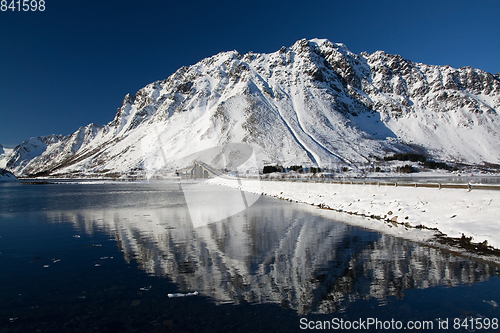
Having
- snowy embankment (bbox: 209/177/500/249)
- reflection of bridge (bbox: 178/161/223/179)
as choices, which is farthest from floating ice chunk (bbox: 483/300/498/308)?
reflection of bridge (bbox: 178/161/223/179)

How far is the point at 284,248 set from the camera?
17781 mm

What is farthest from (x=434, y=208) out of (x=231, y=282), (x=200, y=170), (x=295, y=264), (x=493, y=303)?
(x=200, y=170)

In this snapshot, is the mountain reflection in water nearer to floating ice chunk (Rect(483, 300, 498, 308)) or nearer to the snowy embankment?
floating ice chunk (Rect(483, 300, 498, 308))

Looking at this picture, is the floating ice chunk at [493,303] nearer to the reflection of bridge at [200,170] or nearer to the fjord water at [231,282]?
the fjord water at [231,282]

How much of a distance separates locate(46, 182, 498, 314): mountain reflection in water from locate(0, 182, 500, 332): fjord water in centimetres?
5

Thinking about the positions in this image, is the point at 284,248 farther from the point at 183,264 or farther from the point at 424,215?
the point at 424,215

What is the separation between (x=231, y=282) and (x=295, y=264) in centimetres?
364

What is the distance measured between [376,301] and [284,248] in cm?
783

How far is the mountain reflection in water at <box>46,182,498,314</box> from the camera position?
11086mm

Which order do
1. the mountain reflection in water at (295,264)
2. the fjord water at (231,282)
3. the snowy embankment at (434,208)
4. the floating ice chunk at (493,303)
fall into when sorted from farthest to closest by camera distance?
the snowy embankment at (434,208) < the mountain reflection in water at (295,264) < the floating ice chunk at (493,303) < the fjord water at (231,282)

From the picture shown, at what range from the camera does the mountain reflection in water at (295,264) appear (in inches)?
436

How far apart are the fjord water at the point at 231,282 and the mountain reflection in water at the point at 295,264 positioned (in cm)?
5

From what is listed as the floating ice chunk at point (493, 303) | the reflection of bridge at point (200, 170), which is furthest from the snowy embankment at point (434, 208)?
the reflection of bridge at point (200, 170)

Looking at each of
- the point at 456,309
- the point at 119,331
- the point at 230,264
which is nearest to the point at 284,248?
the point at 230,264
